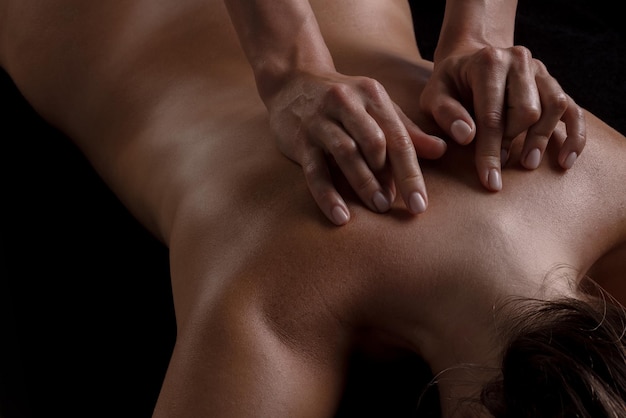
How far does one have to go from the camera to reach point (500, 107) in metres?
1.10

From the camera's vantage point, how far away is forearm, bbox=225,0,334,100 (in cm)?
121

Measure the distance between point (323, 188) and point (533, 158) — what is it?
26 cm

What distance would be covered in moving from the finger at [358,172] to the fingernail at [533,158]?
0.18 metres

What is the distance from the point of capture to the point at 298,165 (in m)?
1.14

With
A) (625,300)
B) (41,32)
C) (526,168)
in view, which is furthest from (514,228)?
(41,32)

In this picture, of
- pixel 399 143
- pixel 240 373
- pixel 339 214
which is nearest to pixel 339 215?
pixel 339 214

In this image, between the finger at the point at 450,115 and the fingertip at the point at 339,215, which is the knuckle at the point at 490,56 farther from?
the fingertip at the point at 339,215

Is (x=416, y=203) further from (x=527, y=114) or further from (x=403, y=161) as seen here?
(x=527, y=114)

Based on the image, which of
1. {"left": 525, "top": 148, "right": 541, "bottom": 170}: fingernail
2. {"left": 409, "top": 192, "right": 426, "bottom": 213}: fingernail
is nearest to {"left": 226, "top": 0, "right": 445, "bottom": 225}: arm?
{"left": 409, "top": 192, "right": 426, "bottom": 213}: fingernail

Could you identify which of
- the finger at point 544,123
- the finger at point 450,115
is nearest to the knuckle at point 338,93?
the finger at point 450,115

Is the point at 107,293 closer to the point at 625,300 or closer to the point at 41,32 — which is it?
the point at 41,32

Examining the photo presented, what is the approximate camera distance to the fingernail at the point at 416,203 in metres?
1.05

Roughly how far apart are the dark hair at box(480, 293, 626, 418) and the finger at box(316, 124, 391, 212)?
0.20 metres

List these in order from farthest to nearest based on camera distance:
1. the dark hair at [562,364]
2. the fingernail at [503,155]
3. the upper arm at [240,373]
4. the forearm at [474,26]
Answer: the forearm at [474,26] → the fingernail at [503,155] → the upper arm at [240,373] → the dark hair at [562,364]
